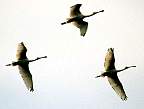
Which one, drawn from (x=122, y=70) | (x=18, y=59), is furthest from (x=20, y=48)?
(x=122, y=70)

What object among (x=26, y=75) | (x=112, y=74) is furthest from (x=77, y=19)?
(x=26, y=75)

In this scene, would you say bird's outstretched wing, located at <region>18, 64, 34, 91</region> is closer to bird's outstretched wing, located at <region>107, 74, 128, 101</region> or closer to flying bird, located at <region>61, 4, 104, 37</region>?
flying bird, located at <region>61, 4, 104, 37</region>

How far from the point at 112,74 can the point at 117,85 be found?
3.25 feet

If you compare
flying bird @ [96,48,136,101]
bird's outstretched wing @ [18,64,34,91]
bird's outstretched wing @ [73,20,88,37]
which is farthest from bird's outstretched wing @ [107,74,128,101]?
bird's outstretched wing @ [18,64,34,91]

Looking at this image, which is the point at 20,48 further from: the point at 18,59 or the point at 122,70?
the point at 122,70

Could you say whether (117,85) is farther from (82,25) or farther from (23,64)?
(23,64)

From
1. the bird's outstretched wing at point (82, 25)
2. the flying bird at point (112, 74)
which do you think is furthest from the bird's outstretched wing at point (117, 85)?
the bird's outstretched wing at point (82, 25)

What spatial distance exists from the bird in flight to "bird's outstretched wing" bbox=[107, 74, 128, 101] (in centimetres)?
526

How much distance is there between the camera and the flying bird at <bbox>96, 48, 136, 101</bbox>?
321 ft

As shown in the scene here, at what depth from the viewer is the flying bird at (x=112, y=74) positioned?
9781cm

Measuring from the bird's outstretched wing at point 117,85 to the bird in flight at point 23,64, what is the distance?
5.26 m

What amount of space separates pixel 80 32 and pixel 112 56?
3195mm

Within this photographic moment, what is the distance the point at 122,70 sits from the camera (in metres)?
98.4

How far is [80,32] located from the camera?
316ft
